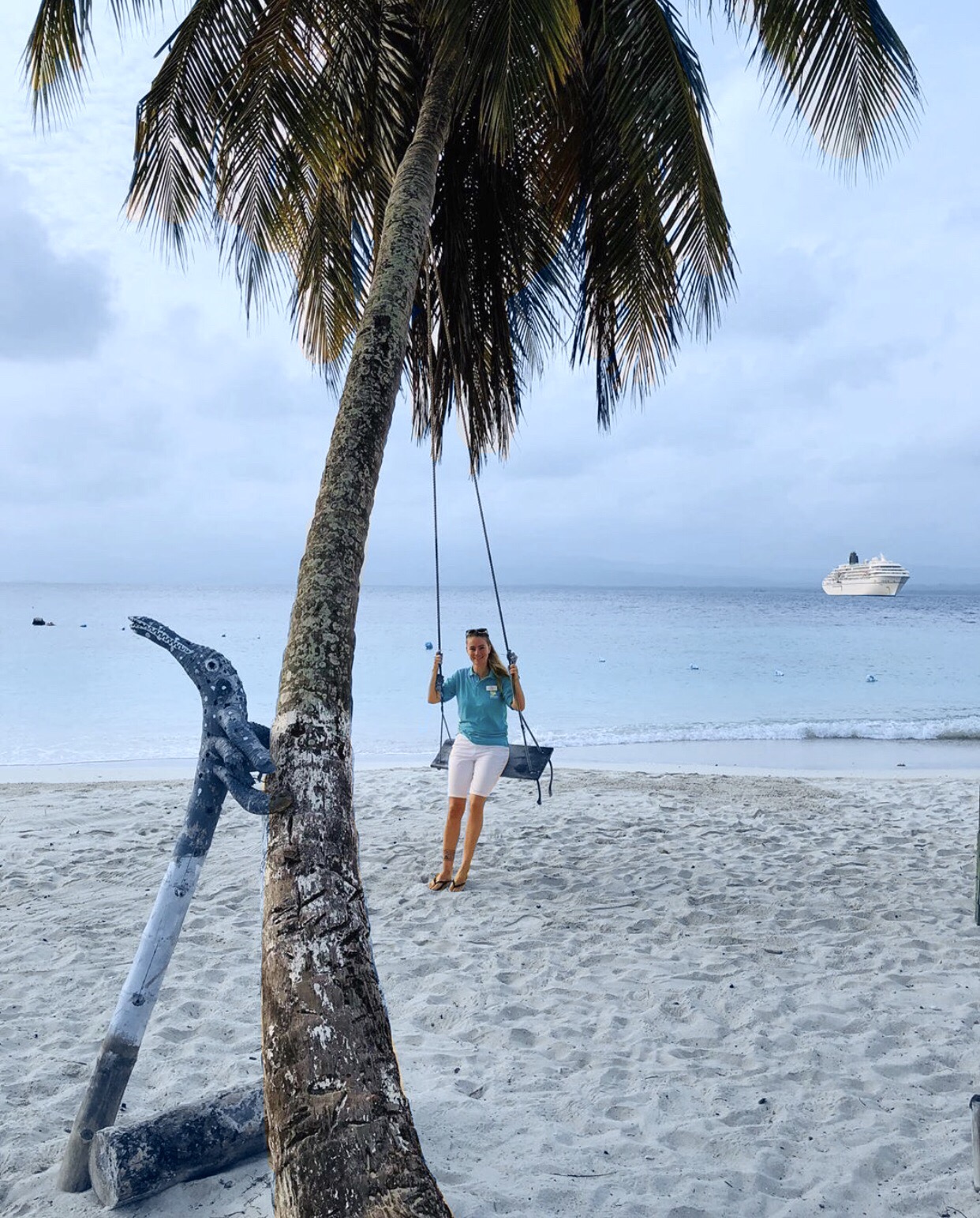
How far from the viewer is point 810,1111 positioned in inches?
110

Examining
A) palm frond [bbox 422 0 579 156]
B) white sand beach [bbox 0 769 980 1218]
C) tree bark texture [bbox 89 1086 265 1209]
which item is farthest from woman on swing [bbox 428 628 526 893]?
palm frond [bbox 422 0 579 156]

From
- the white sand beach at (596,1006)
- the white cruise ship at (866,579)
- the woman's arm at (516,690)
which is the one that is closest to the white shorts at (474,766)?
the woman's arm at (516,690)

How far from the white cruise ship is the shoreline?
5666 centimetres

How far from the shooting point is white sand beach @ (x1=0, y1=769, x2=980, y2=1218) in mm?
2471

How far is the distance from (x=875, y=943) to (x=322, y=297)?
4.58 meters

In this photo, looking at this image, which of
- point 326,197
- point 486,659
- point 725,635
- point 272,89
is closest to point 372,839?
point 486,659

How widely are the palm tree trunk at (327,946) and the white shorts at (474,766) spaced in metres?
2.75

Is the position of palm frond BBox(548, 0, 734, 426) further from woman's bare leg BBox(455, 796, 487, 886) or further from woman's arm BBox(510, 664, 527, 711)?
woman's bare leg BBox(455, 796, 487, 886)

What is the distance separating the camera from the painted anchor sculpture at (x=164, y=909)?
2.24m

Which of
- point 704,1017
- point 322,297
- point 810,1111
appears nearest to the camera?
point 810,1111

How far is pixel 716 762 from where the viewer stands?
426 inches

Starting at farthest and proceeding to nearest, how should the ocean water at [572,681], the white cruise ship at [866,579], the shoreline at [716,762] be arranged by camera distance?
the white cruise ship at [866,579], the ocean water at [572,681], the shoreline at [716,762]

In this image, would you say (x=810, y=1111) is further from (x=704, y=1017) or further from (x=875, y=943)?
(x=875, y=943)

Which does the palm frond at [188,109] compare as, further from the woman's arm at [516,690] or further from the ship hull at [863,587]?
the ship hull at [863,587]
